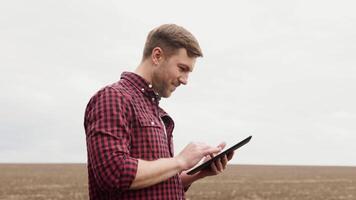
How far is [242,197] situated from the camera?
22.2 meters

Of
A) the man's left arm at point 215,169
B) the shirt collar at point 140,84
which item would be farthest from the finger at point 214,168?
the shirt collar at point 140,84

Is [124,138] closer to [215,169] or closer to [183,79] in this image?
[183,79]

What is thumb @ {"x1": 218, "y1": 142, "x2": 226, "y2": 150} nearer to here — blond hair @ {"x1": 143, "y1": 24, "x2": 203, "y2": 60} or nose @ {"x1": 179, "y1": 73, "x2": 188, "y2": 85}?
nose @ {"x1": 179, "y1": 73, "x2": 188, "y2": 85}

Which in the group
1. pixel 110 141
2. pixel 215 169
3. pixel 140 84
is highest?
pixel 140 84

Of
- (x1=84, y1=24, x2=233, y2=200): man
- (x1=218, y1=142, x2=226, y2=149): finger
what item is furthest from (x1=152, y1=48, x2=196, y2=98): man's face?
(x1=218, y1=142, x2=226, y2=149): finger

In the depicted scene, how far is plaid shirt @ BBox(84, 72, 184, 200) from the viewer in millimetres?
2168

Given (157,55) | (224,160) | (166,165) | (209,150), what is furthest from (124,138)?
Result: (224,160)

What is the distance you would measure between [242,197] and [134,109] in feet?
67.0

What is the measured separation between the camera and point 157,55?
100 inches

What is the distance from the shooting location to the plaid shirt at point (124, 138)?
2.17 metres

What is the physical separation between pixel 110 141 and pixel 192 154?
360 mm

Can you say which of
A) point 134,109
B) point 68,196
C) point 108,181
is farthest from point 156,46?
point 68,196

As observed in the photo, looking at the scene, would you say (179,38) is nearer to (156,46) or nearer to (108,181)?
(156,46)

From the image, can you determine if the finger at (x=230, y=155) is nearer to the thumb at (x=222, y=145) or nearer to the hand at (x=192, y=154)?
the thumb at (x=222, y=145)
